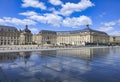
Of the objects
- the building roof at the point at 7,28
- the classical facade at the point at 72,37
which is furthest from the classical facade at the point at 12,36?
the classical facade at the point at 72,37

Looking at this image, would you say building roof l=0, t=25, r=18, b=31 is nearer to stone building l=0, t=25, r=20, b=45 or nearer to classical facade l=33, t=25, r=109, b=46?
stone building l=0, t=25, r=20, b=45

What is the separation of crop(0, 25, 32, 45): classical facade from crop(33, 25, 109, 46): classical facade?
67.0 feet

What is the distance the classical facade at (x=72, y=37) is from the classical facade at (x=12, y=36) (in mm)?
20432

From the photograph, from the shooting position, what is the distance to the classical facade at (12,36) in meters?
121

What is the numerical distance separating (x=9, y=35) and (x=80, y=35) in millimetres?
67563

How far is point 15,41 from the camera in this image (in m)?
130

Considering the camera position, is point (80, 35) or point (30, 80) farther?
point (80, 35)

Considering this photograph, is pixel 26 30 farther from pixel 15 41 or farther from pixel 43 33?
pixel 43 33

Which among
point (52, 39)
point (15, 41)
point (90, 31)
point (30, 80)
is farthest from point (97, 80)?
point (52, 39)

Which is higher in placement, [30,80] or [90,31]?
[90,31]

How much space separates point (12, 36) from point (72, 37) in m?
62.9

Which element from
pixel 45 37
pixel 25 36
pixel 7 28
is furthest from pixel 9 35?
pixel 45 37

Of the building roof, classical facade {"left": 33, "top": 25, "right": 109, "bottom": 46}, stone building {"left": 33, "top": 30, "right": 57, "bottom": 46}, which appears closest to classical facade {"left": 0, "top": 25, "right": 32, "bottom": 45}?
the building roof

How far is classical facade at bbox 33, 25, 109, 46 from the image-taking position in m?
147
